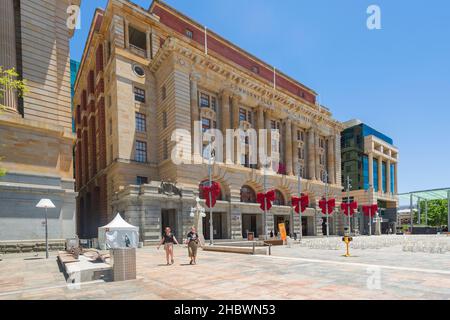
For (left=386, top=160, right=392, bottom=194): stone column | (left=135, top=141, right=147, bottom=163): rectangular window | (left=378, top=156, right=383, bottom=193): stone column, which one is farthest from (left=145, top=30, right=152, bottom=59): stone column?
(left=386, top=160, right=392, bottom=194): stone column

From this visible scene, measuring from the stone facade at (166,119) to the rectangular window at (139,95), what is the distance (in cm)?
13

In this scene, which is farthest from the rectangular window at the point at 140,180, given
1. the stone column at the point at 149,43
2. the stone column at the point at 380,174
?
the stone column at the point at 380,174

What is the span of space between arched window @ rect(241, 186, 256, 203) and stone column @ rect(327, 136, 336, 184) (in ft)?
77.2

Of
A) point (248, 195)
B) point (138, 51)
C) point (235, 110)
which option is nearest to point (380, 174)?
point (248, 195)

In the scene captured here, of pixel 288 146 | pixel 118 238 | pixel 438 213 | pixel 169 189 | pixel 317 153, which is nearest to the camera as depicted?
pixel 118 238

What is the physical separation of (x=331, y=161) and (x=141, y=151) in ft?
135

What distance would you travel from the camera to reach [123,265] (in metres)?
11.1

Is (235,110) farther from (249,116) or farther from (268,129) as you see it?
(268,129)

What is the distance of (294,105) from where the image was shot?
2266 inches

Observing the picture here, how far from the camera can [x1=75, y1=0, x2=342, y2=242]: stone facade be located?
3831 centimetres

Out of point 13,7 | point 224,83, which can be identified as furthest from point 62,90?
point 224,83

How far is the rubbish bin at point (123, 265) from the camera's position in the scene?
1100cm

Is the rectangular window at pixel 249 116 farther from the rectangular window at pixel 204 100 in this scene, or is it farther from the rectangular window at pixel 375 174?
the rectangular window at pixel 375 174
